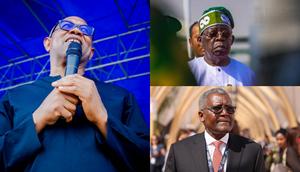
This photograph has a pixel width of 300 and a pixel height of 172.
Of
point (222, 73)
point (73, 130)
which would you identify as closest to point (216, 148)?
point (222, 73)

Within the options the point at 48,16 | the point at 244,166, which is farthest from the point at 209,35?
the point at 48,16

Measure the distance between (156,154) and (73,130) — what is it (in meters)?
0.91

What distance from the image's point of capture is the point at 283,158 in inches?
198

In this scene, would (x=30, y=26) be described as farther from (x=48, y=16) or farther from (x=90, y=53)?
(x=90, y=53)

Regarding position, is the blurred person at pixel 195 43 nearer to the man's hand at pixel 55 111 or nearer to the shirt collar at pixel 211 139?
the shirt collar at pixel 211 139

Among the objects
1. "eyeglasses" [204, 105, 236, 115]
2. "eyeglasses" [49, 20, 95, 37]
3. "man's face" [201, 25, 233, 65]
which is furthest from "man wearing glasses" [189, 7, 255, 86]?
"eyeglasses" [49, 20, 95, 37]

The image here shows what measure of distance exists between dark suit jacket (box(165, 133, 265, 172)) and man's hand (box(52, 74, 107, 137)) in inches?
31.6

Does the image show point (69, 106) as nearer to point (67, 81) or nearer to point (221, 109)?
point (67, 81)

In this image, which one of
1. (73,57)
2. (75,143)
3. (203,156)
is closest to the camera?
(203,156)

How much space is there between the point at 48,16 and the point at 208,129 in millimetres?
2191

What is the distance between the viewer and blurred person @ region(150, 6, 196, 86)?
5.24 meters

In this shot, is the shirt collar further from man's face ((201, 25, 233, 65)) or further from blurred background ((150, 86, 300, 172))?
man's face ((201, 25, 233, 65))

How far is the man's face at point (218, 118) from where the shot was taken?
505 centimetres

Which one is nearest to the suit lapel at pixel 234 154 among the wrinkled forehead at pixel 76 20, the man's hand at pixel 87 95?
the man's hand at pixel 87 95
